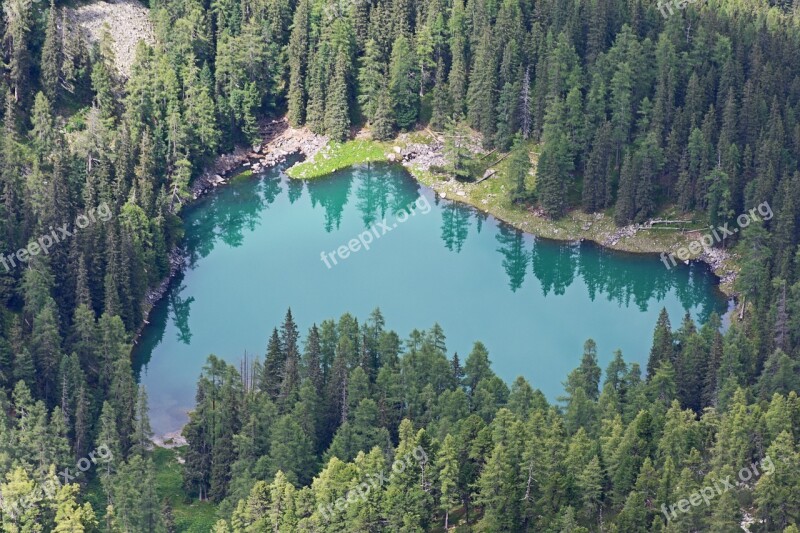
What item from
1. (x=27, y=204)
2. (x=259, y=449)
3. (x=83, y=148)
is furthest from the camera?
(x=83, y=148)

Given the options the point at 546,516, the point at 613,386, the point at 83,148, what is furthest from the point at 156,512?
the point at 83,148

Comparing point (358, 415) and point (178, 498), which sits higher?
point (358, 415)

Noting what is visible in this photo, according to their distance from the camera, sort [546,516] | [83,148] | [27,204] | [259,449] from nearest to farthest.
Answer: [546,516] → [259,449] → [27,204] → [83,148]

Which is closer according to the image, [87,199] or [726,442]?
[726,442]

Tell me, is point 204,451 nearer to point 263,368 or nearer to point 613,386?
point 263,368

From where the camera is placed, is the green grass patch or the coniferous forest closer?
the coniferous forest

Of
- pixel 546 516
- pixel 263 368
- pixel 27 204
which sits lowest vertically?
pixel 546 516

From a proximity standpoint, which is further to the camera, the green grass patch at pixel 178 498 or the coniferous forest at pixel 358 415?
the green grass patch at pixel 178 498

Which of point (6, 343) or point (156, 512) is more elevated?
point (6, 343)
